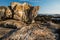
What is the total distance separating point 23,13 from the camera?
9.92 m

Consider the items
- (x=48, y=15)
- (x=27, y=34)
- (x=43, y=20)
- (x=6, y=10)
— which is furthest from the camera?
(x=48, y=15)

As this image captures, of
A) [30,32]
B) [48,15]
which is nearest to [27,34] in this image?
[30,32]

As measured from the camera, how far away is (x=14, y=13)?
32.6 ft

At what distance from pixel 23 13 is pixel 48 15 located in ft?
7.77

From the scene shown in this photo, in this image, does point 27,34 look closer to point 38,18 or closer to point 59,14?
point 38,18

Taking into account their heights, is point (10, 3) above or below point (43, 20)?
above

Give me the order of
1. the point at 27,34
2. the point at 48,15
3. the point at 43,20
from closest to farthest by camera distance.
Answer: the point at 27,34
the point at 43,20
the point at 48,15

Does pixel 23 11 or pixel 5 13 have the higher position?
pixel 23 11

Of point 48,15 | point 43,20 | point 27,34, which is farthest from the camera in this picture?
point 48,15

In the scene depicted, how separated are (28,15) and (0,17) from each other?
5.67 ft

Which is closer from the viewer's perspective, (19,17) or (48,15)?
(19,17)

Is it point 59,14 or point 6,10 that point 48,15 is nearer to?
point 59,14

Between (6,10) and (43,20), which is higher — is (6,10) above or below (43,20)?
above

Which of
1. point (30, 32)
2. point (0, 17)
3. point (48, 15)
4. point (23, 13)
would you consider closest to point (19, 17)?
point (23, 13)
